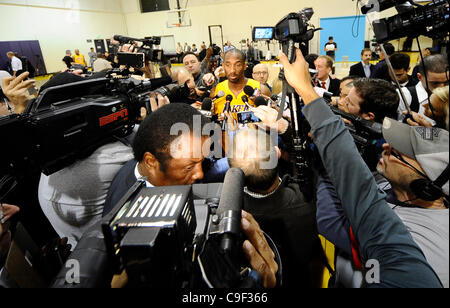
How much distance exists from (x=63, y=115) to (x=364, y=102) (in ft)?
6.03

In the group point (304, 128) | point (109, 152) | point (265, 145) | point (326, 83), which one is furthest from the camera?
point (326, 83)

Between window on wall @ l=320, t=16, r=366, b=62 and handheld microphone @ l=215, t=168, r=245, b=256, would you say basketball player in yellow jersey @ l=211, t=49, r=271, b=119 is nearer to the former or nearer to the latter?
handheld microphone @ l=215, t=168, r=245, b=256

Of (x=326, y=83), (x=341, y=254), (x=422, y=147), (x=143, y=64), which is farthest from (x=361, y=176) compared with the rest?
(x=326, y=83)

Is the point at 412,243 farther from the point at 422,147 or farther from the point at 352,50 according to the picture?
the point at 352,50

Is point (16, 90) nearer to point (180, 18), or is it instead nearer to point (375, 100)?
point (375, 100)

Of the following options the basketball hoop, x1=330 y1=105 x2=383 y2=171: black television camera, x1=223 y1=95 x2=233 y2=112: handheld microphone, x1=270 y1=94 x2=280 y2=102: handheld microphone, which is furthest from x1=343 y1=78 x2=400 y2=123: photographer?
the basketball hoop

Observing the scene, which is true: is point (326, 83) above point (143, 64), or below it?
below

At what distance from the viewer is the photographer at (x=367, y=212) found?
0.62 meters

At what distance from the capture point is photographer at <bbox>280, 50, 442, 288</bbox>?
622 mm

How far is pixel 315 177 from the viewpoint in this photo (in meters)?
2.02

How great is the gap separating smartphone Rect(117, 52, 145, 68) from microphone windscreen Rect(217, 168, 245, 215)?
75.0 inches

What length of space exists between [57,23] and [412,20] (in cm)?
1532

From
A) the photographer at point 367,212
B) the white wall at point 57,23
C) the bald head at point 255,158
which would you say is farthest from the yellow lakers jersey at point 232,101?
the white wall at point 57,23
